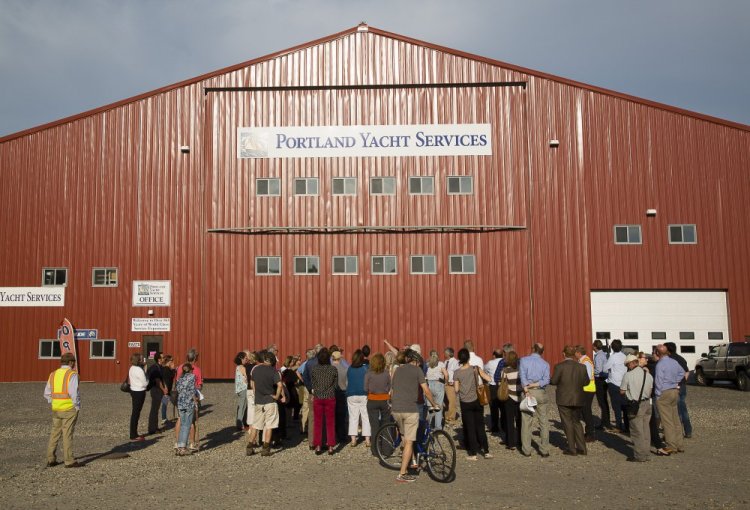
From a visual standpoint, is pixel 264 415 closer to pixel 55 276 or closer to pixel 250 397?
pixel 250 397

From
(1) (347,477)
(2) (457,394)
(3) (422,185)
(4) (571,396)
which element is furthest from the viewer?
(3) (422,185)

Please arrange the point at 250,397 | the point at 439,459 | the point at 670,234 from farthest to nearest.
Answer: the point at 670,234 → the point at 250,397 → the point at 439,459

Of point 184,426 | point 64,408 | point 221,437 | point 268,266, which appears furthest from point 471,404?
point 268,266

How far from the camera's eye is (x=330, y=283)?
2402 centimetres

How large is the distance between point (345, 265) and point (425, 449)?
15.6 metres

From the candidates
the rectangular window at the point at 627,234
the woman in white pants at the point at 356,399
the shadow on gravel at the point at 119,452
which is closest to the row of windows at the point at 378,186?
the rectangular window at the point at 627,234

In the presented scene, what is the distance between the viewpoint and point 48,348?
24312 millimetres

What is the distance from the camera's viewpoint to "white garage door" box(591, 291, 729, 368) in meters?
23.9

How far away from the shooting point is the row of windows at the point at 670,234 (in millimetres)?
24109

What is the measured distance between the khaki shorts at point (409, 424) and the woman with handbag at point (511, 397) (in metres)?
2.33

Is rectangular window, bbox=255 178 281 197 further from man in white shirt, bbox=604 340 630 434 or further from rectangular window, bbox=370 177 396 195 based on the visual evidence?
man in white shirt, bbox=604 340 630 434

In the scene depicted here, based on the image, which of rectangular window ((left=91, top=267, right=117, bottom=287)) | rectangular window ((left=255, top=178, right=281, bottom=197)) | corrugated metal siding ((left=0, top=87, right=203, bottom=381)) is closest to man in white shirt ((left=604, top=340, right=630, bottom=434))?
rectangular window ((left=255, top=178, right=281, bottom=197))

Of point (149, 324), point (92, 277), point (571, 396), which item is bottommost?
point (571, 396)

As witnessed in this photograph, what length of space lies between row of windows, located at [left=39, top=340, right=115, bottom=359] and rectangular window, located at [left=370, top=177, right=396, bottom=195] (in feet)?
39.2
